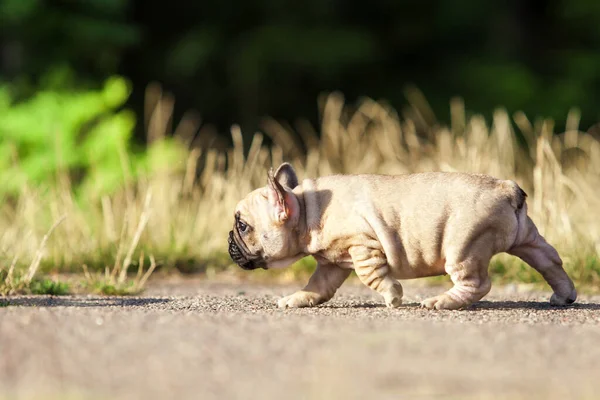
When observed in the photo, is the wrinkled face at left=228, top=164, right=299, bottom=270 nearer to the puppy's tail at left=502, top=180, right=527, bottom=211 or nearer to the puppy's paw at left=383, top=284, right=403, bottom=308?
the puppy's paw at left=383, top=284, right=403, bottom=308

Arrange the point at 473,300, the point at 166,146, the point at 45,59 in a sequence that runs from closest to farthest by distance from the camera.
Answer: the point at 473,300 < the point at 166,146 < the point at 45,59

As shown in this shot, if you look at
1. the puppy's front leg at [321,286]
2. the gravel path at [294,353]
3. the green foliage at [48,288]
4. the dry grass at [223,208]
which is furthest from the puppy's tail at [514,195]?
the green foliage at [48,288]

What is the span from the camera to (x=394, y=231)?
20.0ft

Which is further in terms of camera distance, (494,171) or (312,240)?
(494,171)

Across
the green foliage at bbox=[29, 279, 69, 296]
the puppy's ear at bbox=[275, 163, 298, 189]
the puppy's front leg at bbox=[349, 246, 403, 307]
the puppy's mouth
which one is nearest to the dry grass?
the green foliage at bbox=[29, 279, 69, 296]

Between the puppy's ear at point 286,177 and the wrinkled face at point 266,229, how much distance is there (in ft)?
0.60

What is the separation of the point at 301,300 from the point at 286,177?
33.6 inches

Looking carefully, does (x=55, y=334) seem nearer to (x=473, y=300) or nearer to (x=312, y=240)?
(x=312, y=240)

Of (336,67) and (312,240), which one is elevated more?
(336,67)

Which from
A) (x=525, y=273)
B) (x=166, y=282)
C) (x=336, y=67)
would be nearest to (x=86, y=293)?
(x=166, y=282)

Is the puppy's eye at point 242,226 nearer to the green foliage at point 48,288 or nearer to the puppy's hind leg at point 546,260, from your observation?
the green foliage at point 48,288

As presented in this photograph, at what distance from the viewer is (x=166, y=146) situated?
14.9 meters

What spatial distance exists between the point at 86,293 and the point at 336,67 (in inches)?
538

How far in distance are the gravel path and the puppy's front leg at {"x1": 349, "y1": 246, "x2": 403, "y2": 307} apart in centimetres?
13
